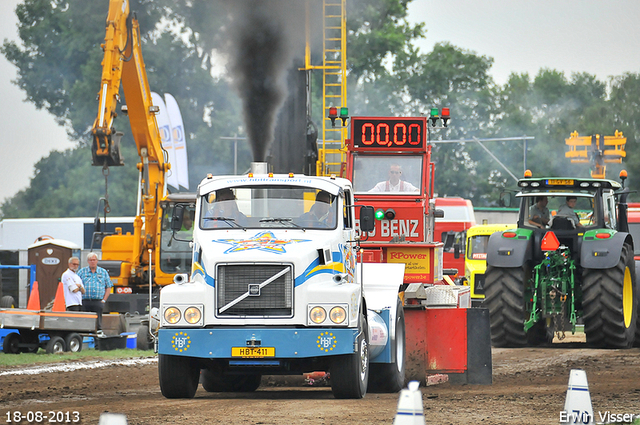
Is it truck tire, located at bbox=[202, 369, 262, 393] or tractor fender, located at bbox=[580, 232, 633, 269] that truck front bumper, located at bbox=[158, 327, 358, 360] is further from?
tractor fender, located at bbox=[580, 232, 633, 269]

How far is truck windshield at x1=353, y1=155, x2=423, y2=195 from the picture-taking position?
1647cm

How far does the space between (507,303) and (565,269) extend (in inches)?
47.8

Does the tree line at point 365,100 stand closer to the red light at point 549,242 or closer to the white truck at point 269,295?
the red light at point 549,242

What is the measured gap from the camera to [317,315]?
10.9 m

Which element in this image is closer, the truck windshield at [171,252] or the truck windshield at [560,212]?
the truck windshield at [560,212]

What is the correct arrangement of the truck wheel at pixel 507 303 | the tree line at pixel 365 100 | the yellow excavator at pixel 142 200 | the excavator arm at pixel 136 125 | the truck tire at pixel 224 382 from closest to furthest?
the truck tire at pixel 224 382, the truck wheel at pixel 507 303, the excavator arm at pixel 136 125, the yellow excavator at pixel 142 200, the tree line at pixel 365 100

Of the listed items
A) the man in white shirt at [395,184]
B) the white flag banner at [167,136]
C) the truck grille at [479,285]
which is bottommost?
the truck grille at [479,285]

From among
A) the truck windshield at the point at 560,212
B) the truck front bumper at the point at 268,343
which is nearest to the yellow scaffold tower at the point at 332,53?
the truck windshield at the point at 560,212

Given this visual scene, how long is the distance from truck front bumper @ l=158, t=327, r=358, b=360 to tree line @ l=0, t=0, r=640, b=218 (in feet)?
133

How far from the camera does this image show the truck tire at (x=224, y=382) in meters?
13.0

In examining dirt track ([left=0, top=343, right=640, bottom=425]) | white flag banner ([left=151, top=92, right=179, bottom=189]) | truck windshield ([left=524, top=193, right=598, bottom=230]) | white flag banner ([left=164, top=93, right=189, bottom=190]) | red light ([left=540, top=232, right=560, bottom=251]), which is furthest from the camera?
white flag banner ([left=164, top=93, right=189, bottom=190])

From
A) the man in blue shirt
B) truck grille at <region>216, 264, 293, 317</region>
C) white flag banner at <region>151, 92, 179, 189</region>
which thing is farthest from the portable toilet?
truck grille at <region>216, 264, 293, 317</region>

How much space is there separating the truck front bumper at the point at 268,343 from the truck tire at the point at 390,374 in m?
1.64

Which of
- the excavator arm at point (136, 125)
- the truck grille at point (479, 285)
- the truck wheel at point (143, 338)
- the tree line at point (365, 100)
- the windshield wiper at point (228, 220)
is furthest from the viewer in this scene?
the tree line at point (365, 100)
